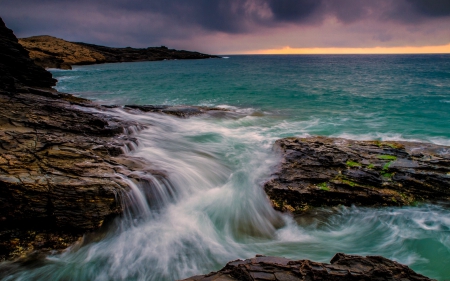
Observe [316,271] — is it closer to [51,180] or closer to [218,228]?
[218,228]

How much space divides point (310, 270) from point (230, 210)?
403 cm

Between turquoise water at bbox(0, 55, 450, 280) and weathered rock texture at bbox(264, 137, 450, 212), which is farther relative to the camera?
weathered rock texture at bbox(264, 137, 450, 212)

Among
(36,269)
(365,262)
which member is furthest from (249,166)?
(36,269)

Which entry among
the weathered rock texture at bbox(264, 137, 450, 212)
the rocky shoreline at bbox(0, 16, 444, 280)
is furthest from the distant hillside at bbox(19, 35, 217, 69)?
the weathered rock texture at bbox(264, 137, 450, 212)

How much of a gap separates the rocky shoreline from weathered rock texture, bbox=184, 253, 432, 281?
0.01m

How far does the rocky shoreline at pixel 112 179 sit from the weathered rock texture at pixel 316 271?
1 centimetres

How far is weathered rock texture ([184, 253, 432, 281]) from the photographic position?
3.27 meters

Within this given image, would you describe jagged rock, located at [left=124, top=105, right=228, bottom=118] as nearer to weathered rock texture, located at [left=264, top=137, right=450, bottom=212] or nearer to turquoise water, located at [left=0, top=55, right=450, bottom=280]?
turquoise water, located at [left=0, top=55, right=450, bottom=280]

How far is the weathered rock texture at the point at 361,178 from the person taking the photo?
6.79 meters

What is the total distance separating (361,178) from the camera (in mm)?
7137

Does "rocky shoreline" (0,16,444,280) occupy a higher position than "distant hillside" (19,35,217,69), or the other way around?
"distant hillside" (19,35,217,69)

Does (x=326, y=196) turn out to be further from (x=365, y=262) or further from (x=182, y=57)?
(x=182, y=57)

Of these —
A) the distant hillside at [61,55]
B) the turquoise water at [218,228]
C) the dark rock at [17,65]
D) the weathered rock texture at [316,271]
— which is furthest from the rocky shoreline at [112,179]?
the distant hillside at [61,55]

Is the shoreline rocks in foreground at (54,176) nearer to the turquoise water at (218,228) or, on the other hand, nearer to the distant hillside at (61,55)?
the turquoise water at (218,228)
